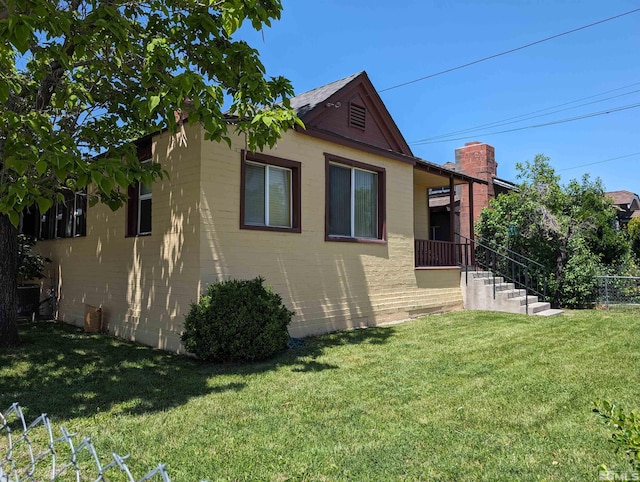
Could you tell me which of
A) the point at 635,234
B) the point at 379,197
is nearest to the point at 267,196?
the point at 379,197

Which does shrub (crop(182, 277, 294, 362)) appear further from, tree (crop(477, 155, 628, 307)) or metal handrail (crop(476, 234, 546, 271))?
tree (crop(477, 155, 628, 307))

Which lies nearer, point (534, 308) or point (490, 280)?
point (534, 308)

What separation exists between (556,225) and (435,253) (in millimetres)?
3894

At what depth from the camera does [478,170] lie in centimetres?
1875

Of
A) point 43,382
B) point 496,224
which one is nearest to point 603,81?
point 496,224

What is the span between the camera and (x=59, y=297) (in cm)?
1196

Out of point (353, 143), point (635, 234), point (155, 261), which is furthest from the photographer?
point (635, 234)

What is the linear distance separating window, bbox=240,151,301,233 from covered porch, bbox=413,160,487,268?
418 cm

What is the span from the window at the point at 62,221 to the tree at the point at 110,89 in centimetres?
337

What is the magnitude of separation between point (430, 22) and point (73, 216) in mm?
11918

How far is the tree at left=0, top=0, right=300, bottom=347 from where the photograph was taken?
4.43 metres

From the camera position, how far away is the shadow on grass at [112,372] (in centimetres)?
475

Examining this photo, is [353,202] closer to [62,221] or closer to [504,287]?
[504,287]

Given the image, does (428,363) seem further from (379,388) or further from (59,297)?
(59,297)
